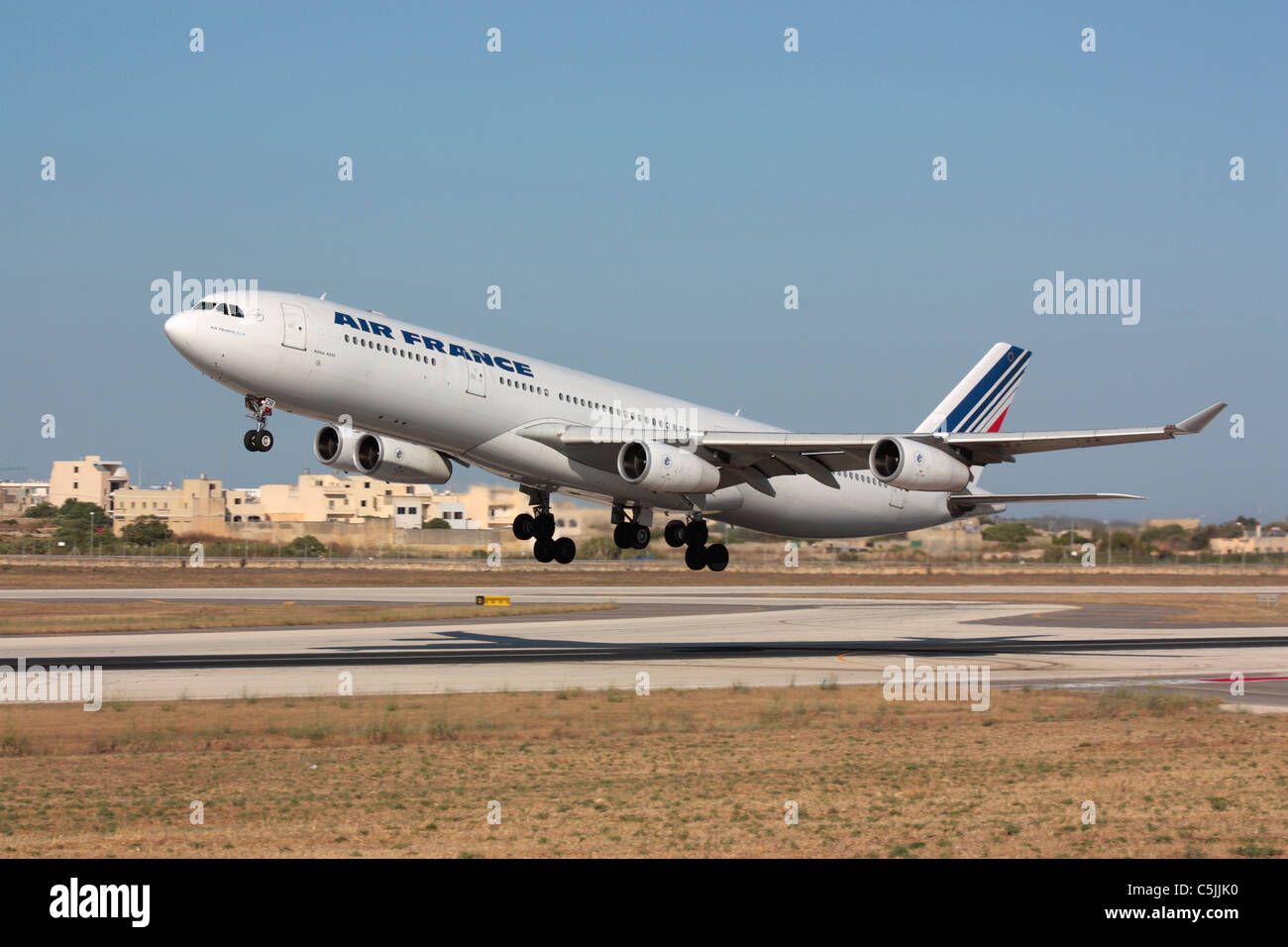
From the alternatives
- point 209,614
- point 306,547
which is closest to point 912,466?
point 209,614

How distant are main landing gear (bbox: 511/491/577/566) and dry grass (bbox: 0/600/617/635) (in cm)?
2355

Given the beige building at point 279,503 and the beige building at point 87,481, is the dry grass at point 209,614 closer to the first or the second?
the beige building at point 279,503

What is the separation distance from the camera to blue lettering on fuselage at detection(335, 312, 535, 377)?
128ft

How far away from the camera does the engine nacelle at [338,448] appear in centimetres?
4434

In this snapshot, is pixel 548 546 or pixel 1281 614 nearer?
pixel 548 546

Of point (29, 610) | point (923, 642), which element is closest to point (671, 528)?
point (923, 642)

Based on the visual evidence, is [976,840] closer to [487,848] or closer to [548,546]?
[487,848]

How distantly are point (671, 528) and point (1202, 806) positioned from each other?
29159 millimetres

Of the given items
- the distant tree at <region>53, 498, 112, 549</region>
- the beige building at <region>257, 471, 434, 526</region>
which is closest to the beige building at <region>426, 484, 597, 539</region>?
the beige building at <region>257, 471, 434, 526</region>

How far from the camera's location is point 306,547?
473 ft

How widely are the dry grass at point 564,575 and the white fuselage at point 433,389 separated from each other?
62.1 m

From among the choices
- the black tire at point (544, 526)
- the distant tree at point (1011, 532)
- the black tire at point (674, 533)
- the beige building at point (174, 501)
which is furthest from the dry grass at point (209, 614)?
the beige building at point (174, 501)

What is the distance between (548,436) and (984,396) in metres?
27.6
